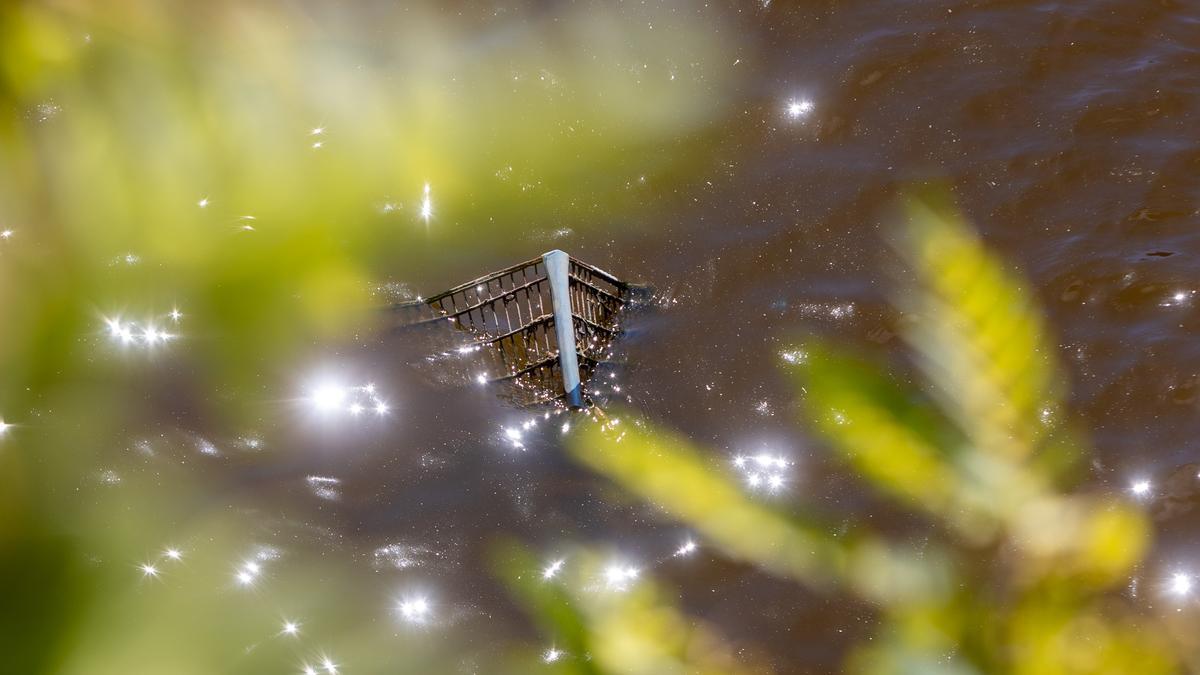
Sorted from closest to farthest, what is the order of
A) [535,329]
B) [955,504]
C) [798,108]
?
1. [955,504]
2. [535,329]
3. [798,108]

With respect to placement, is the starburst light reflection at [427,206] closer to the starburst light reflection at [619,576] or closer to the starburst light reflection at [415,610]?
the starburst light reflection at [415,610]

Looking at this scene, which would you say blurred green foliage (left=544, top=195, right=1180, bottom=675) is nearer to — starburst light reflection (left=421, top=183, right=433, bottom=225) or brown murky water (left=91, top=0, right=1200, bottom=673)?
brown murky water (left=91, top=0, right=1200, bottom=673)

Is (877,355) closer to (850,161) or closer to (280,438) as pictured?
(850,161)

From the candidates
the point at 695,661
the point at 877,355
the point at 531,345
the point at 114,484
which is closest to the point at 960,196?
the point at 877,355

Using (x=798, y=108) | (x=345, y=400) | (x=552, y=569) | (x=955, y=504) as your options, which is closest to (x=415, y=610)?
(x=552, y=569)

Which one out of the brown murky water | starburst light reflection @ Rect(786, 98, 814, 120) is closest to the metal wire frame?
the brown murky water

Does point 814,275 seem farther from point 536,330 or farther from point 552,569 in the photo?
point 552,569

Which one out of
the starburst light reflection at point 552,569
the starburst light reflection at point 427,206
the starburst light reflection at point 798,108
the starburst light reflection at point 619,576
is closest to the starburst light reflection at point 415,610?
the starburst light reflection at point 552,569
